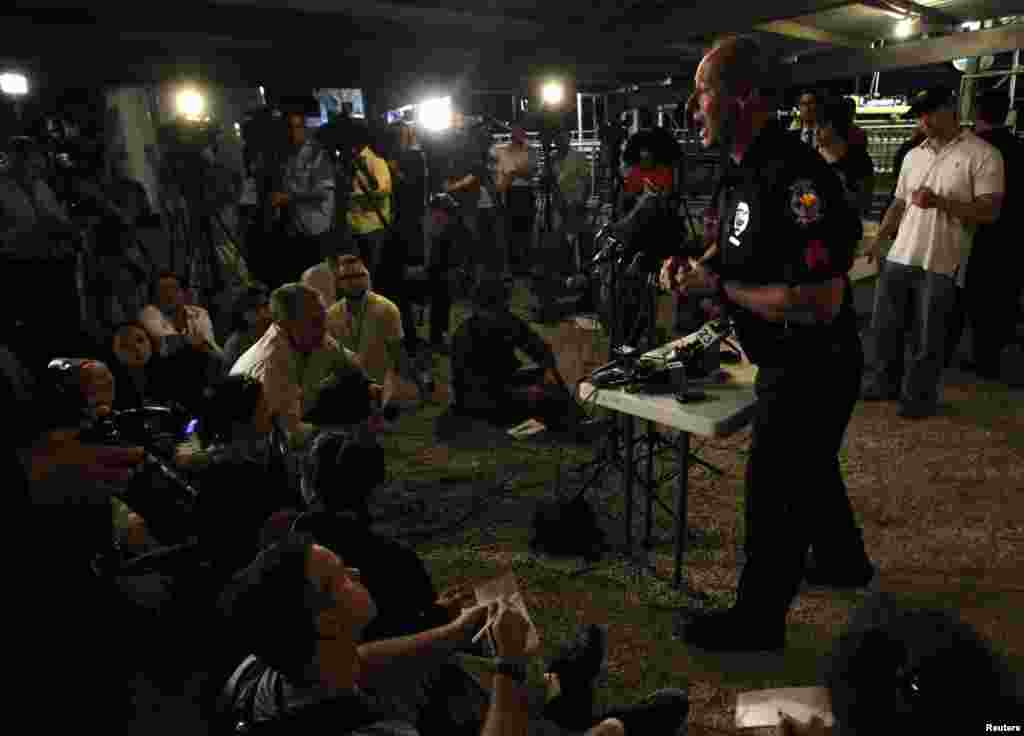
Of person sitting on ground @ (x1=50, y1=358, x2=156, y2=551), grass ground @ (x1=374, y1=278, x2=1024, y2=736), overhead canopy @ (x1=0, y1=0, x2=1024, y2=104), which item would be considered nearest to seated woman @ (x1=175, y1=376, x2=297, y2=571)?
person sitting on ground @ (x1=50, y1=358, x2=156, y2=551)

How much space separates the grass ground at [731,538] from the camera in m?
2.54

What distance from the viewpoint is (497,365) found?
5.01 meters

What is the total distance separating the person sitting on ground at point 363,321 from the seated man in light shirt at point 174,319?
0.84 meters

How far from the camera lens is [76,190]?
16.9 ft

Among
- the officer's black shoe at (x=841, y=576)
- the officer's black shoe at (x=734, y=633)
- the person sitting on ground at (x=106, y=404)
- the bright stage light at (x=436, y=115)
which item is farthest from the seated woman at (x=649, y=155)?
the bright stage light at (x=436, y=115)

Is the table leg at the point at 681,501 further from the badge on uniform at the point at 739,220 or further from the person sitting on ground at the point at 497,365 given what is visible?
the person sitting on ground at the point at 497,365

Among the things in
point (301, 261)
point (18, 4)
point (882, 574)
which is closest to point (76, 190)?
point (301, 261)

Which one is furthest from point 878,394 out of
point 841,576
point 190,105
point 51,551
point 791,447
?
point 190,105

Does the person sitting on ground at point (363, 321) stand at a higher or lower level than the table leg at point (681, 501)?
higher

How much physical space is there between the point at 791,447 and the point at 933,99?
9.70 ft

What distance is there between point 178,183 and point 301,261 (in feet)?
4.24

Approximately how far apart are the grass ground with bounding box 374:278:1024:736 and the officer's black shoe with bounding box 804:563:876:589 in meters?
0.06

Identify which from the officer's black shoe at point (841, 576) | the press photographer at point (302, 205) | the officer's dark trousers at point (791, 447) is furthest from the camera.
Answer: the press photographer at point (302, 205)

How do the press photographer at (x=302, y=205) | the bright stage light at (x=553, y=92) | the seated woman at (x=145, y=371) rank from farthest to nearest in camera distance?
the press photographer at (x=302, y=205), the bright stage light at (x=553, y=92), the seated woman at (x=145, y=371)
